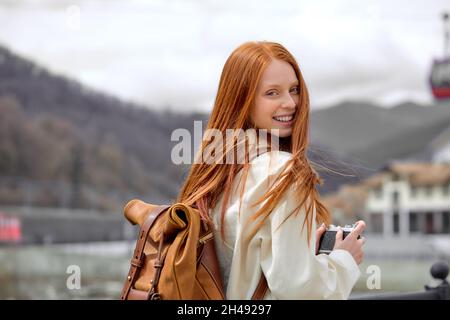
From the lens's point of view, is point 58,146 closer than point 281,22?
No

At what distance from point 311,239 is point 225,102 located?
25cm

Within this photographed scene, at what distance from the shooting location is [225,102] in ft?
3.65

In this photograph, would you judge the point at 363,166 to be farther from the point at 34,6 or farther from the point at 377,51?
the point at 34,6

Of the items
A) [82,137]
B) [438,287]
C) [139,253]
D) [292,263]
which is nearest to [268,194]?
[292,263]

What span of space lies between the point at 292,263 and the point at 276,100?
0.84 feet

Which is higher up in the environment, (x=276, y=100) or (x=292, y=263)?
(x=276, y=100)

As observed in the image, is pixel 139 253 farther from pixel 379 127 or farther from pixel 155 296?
pixel 379 127

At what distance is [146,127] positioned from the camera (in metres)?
41.0

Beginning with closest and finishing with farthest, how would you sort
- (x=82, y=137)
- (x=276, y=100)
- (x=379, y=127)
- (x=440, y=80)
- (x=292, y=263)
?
(x=292, y=263) → (x=276, y=100) → (x=440, y=80) → (x=379, y=127) → (x=82, y=137)

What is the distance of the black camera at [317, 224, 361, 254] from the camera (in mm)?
1095

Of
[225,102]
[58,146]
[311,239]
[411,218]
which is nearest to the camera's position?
[311,239]

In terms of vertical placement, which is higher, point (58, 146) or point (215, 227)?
point (215, 227)
